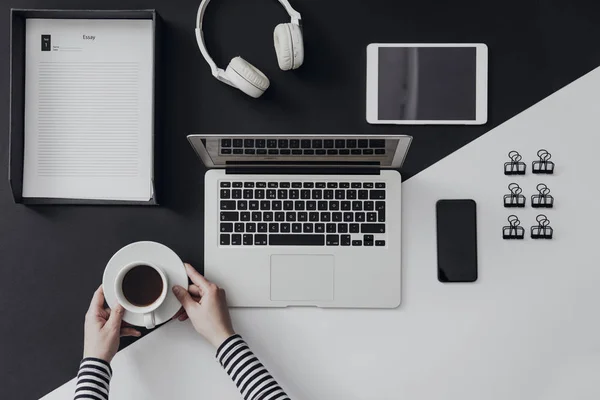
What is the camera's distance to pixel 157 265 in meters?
1.06

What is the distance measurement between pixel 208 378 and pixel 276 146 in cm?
46

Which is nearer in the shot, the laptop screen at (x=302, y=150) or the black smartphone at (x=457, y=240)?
the laptop screen at (x=302, y=150)

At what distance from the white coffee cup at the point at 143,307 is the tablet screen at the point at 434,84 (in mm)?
526

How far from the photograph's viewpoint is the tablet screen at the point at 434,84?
3.59 feet

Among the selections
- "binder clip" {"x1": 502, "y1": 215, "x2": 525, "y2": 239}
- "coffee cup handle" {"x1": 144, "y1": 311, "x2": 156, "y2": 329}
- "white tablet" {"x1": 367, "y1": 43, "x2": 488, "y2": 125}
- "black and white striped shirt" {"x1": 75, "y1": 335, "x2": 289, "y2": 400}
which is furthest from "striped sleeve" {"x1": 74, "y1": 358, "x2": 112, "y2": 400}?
"binder clip" {"x1": 502, "y1": 215, "x2": 525, "y2": 239}

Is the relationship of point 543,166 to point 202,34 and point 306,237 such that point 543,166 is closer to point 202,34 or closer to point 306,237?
point 306,237

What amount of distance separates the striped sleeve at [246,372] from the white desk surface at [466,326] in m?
0.07

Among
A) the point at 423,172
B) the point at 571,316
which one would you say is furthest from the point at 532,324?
the point at 423,172

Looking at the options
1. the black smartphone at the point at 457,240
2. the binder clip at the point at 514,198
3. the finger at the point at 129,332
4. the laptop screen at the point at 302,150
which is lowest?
the finger at the point at 129,332

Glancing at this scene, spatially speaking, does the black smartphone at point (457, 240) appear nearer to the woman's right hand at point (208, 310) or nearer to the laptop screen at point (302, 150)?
the laptop screen at point (302, 150)

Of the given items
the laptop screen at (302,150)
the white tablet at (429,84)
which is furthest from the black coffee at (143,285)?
the white tablet at (429,84)

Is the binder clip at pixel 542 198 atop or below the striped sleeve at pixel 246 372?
atop

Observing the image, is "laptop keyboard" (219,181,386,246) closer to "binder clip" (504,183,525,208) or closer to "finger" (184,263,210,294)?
"finger" (184,263,210,294)

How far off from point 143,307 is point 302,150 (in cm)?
40
